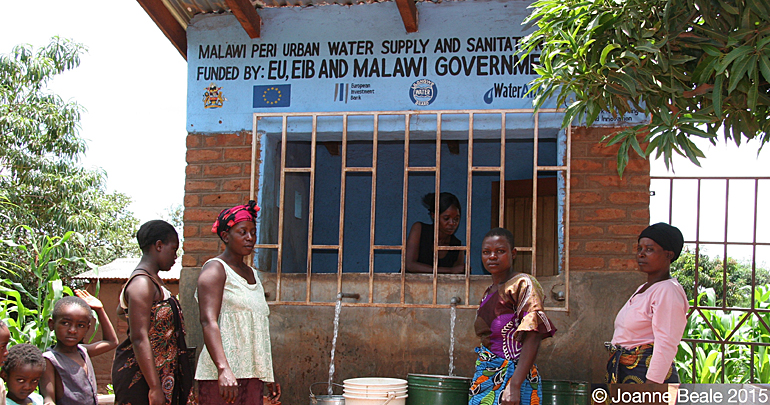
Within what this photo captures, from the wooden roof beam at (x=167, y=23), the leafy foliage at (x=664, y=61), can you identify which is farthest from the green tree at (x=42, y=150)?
the leafy foliage at (x=664, y=61)

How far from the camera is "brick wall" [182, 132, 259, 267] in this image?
501 centimetres

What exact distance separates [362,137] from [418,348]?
157cm

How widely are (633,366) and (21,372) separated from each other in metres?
2.97

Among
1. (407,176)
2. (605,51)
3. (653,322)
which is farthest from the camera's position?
(407,176)

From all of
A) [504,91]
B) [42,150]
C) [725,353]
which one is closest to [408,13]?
[504,91]

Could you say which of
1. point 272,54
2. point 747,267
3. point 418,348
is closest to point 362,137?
point 272,54

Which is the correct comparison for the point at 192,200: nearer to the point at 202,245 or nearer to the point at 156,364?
the point at 202,245

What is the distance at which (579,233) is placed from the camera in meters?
4.65

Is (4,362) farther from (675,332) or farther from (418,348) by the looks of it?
(675,332)

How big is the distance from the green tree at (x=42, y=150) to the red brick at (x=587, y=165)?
11220 mm

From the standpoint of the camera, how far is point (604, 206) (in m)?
4.64

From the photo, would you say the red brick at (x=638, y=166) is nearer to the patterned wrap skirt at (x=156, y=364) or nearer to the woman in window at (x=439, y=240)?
the woman in window at (x=439, y=240)

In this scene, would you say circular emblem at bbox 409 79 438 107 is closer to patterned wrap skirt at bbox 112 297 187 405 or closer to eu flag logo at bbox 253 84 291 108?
eu flag logo at bbox 253 84 291 108

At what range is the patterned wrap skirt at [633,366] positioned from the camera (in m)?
3.52
